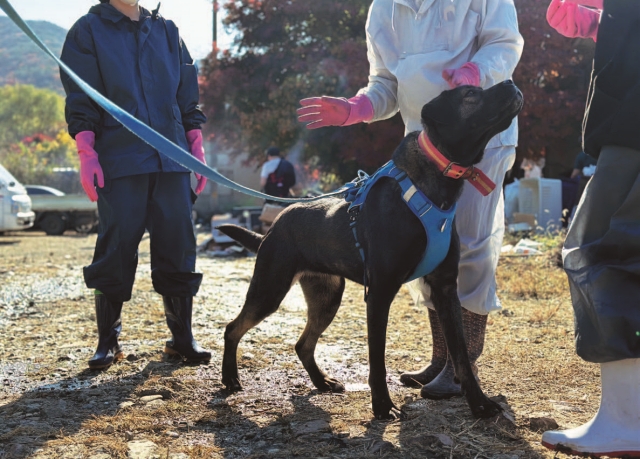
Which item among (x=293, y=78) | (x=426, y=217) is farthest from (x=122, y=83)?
(x=293, y=78)

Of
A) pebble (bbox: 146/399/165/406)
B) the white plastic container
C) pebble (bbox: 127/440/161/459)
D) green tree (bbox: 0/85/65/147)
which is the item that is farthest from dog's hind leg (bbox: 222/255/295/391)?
green tree (bbox: 0/85/65/147)

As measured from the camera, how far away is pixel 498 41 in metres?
3.29

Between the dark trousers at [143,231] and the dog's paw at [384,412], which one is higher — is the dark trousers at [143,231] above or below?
above

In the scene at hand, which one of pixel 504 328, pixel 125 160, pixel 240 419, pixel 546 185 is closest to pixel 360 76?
pixel 546 185

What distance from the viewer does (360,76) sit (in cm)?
1373

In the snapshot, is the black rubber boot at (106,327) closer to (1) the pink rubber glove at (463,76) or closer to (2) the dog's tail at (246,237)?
(2) the dog's tail at (246,237)

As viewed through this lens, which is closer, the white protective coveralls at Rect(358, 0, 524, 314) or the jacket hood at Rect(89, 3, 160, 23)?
the white protective coveralls at Rect(358, 0, 524, 314)

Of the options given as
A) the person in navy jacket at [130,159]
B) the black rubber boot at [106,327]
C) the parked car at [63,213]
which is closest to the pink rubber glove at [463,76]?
the person in navy jacket at [130,159]

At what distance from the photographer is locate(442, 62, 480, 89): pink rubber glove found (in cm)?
297

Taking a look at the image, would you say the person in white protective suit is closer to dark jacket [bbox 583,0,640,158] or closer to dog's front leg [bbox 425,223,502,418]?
dog's front leg [bbox 425,223,502,418]

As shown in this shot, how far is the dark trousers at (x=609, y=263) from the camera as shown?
2.23 m

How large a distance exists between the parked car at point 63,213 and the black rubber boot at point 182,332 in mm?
→ 15587

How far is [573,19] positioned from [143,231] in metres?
2.50

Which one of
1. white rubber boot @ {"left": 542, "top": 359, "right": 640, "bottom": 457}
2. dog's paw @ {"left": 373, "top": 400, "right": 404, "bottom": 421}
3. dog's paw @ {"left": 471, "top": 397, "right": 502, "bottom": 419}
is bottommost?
dog's paw @ {"left": 373, "top": 400, "right": 404, "bottom": 421}
